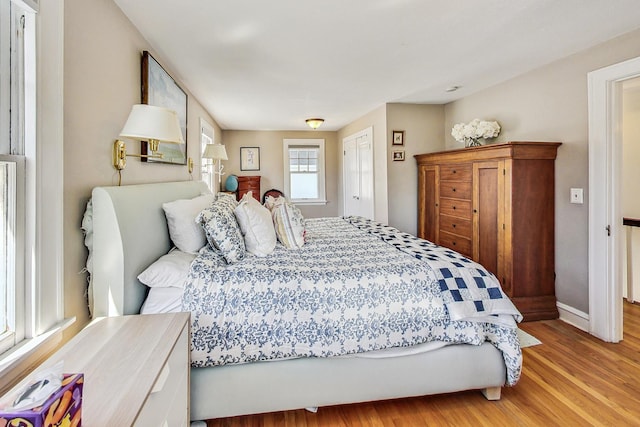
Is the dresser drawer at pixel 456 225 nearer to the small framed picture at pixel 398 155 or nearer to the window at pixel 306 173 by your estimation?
the small framed picture at pixel 398 155

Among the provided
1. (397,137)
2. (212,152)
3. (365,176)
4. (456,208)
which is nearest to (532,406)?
(456,208)

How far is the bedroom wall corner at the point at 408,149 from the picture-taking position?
439 cm

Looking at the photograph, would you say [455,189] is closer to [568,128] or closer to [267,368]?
[568,128]

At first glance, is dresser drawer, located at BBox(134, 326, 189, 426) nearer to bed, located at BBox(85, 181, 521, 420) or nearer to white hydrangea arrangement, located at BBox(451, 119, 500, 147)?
bed, located at BBox(85, 181, 521, 420)

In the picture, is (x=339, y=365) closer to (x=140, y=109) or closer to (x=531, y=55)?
(x=140, y=109)

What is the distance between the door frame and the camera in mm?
2443

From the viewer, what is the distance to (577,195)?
2.73 meters

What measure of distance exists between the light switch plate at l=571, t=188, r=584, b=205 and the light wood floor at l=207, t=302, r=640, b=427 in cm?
122

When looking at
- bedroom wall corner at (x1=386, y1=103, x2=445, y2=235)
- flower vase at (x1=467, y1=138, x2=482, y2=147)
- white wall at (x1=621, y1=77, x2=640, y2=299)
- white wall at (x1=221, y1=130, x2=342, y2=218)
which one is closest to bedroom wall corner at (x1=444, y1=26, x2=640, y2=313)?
flower vase at (x1=467, y1=138, x2=482, y2=147)

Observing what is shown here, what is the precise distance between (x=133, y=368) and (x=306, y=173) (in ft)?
19.0

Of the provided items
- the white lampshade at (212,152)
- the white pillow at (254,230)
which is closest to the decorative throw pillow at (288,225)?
the white pillow at (254,230)

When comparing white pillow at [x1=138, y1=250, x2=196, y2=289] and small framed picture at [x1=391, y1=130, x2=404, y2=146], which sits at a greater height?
small framed picture at [x1=391, y1=130, x2=404, y2=146]

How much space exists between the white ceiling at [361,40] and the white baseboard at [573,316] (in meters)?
2.17

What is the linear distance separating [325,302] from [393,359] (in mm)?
474
